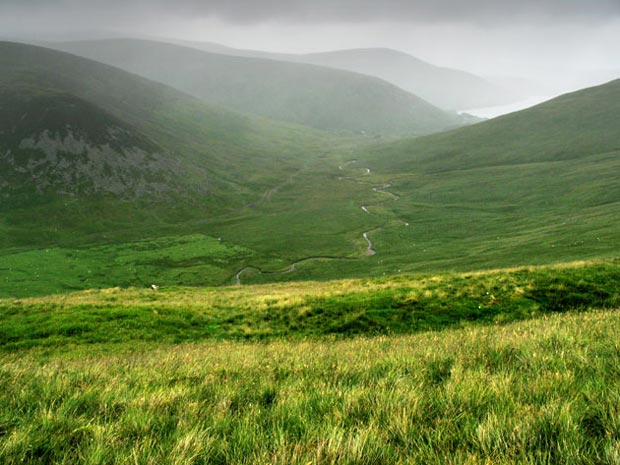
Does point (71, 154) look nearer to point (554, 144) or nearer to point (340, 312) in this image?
point (340, 312)

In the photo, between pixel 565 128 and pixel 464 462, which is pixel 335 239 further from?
pixel 565 128

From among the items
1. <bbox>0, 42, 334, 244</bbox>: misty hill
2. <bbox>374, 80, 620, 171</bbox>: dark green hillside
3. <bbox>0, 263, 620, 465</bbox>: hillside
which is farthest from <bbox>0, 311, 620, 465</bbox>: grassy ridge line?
<bbox>374, 80, 620, 171</bbox>: dark green hillside

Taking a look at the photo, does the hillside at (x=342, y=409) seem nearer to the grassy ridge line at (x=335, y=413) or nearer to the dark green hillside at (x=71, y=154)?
the grassy ridge line at (x=335, y=413)

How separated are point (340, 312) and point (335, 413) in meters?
18.7

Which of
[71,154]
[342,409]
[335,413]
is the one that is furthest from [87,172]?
[335,413]

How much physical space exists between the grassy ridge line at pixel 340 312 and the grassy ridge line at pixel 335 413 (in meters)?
13.7

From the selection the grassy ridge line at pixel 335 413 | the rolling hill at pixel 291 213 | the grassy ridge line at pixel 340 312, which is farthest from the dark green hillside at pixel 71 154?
the grassy ridge line at pixel 335 413

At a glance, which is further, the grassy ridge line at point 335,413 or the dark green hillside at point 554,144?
the dark green hillside at point 554,144

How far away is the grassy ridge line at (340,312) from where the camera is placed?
67.1ft

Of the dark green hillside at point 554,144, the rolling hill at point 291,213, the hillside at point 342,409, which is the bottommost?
the rolling hill at point 291,213

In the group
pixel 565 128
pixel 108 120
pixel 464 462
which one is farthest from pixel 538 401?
pixel 565 128

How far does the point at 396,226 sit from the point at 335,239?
20165 millimetres

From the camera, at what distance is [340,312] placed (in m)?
22.8

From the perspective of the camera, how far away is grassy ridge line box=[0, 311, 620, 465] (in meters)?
3.42
